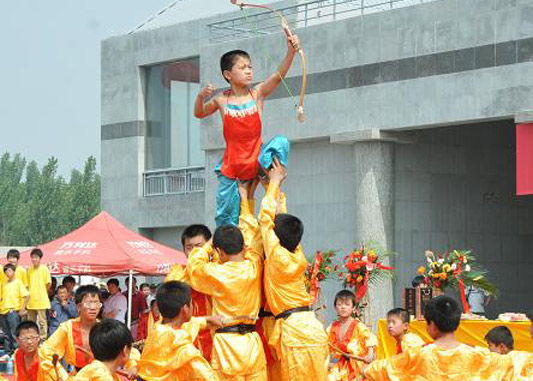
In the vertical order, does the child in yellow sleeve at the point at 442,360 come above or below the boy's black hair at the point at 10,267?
below

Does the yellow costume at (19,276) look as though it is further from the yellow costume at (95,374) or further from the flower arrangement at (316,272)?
the yellow costume at (95,374)

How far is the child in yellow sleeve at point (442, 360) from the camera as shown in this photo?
27.8ft

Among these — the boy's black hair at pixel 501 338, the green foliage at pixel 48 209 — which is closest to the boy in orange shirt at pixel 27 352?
the boy's black hair at pixel 501 338

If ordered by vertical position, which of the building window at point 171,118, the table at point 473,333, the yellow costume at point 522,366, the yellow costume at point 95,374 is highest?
the building window at point 171,118

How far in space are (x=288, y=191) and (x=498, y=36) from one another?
6.36 metres

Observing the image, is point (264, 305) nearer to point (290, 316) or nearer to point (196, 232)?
point (290, 316)

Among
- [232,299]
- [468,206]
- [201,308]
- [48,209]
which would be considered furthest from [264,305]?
[48,209]

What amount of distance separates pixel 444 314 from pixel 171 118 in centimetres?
2470

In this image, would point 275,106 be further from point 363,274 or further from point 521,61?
point 363,274

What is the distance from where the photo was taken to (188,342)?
8.97 meters

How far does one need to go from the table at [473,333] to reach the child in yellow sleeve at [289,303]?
4.27m

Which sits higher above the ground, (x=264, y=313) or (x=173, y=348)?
(x=264, y=313)

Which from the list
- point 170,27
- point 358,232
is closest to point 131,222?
point 170,27

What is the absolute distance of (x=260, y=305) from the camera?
10383 millimetres
